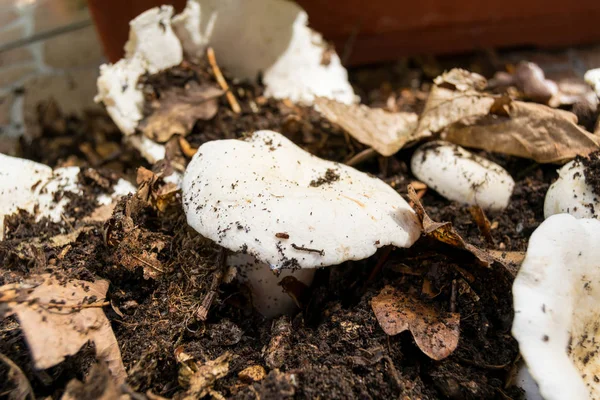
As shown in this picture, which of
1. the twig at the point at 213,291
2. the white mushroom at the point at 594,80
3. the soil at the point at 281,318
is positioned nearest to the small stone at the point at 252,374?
the soil at the point at 281,318

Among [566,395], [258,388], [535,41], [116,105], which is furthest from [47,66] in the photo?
[566,395]

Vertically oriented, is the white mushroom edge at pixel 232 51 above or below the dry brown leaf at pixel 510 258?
above

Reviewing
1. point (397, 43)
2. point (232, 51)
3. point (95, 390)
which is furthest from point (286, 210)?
point (397, 43)

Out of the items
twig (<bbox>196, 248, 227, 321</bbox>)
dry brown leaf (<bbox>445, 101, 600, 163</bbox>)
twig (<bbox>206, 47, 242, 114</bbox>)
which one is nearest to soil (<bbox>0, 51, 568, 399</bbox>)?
twig (<bbox>196, 248, 227, 321</bbox>)

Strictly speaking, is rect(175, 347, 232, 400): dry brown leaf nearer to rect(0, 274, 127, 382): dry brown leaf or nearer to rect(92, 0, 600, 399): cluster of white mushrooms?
rect(0, 274, 127, 382): dry brown leaf

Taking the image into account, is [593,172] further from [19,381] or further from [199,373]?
[19,381]

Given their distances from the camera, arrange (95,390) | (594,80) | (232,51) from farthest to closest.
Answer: (232,51) < (594,80) < (95,390)

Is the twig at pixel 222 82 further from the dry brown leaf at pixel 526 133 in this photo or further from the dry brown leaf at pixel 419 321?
the dry brown leaf at pixel 419 321
